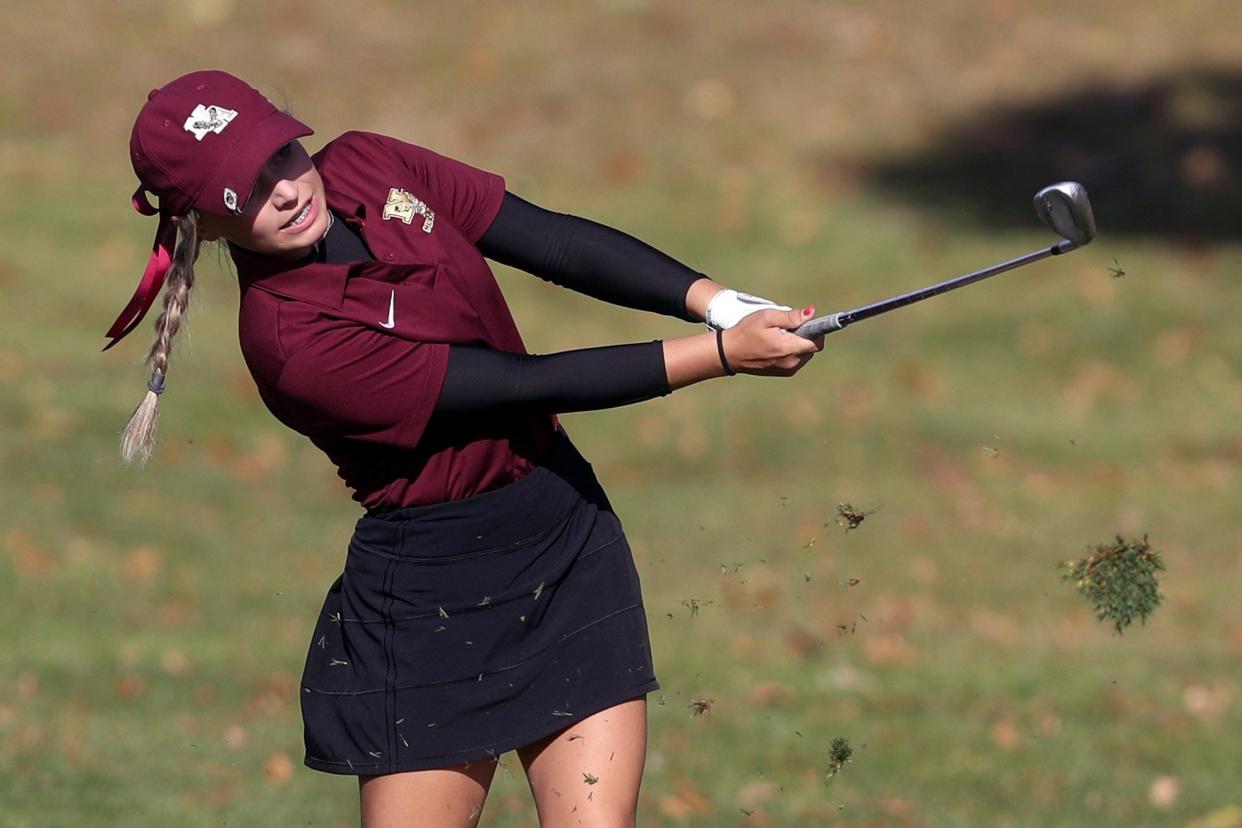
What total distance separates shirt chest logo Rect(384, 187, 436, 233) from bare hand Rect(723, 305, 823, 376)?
0.73 metres

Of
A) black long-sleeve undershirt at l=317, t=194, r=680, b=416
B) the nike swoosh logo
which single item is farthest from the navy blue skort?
the nike swoosh logo

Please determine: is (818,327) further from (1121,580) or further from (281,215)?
(1121,580)

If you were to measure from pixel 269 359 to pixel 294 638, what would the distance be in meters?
5.46

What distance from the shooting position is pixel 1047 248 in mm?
4070

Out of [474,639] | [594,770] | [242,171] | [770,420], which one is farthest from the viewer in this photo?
[770,420]

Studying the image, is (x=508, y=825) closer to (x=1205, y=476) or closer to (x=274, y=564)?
(x=274, y=564)

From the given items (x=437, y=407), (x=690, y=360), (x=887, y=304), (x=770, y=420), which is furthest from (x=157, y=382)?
(x=770, y=420)

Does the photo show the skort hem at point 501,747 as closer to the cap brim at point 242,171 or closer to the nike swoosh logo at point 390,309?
the nike swoosh logo at point 390,309

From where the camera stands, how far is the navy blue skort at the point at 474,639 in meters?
4.41

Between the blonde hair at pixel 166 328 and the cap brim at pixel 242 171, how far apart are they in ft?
0.39

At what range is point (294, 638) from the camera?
30.7 feet

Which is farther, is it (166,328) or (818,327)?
(166,328)

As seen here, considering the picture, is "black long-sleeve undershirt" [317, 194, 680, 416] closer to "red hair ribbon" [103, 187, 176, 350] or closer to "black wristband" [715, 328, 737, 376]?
"black wristband" [715, 328, 737, 376]

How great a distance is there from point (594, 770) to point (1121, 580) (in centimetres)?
185
